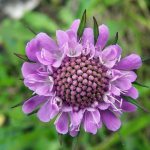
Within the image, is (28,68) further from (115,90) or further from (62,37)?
(115,90)

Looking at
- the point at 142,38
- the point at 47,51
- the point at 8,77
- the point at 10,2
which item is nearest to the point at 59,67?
the point at 47,51

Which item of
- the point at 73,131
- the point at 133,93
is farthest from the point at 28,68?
the point at 133,93

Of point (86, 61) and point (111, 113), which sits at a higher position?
point (86, 61)

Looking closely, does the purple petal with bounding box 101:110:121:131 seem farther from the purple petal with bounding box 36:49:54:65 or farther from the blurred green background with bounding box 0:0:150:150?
the blurred green background with bounding box 0:0:150:150

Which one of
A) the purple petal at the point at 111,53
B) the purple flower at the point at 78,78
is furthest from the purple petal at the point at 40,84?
the purple petal at the point at 111,53

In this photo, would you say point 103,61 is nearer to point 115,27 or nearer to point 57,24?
point 115,27

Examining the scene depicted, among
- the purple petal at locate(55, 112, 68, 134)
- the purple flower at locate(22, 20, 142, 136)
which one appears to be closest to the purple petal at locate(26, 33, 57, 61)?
the purple flower at locate(22, 20, 142, 136)
